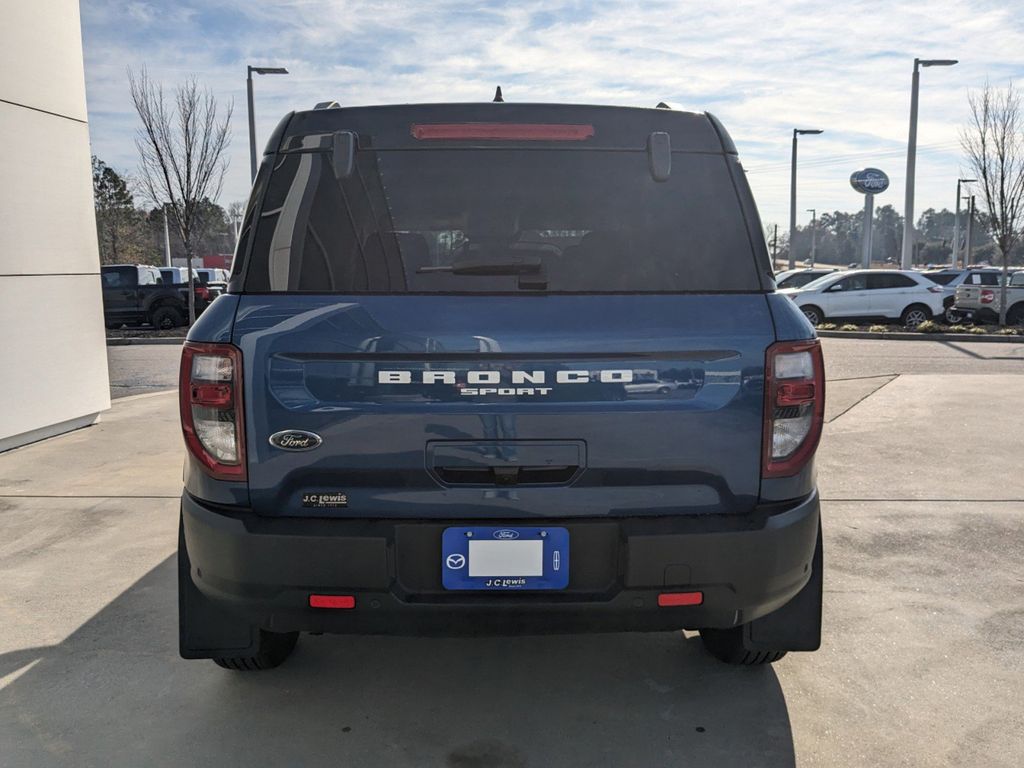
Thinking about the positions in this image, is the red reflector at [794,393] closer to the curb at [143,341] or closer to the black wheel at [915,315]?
the curb at [143,341]

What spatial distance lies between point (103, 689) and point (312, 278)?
5.71 feet

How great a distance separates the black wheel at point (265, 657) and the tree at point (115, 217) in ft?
147

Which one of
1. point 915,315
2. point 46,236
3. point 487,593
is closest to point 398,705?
point 487,593

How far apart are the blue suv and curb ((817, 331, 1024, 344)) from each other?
17.6 meters

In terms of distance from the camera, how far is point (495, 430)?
7.43ft

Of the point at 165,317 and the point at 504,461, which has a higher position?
the point at 504,461

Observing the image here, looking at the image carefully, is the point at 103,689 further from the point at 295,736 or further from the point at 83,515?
the point at 83,515

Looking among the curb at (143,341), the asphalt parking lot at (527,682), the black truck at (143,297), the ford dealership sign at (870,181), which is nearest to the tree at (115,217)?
the black truck at (143,297)

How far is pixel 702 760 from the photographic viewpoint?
2580 mm

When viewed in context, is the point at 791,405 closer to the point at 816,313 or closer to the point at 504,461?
the point at 504,461

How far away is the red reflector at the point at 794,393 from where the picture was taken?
7.66 feet

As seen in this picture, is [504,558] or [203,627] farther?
[203,627]

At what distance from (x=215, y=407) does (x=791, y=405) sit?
5.12 ft

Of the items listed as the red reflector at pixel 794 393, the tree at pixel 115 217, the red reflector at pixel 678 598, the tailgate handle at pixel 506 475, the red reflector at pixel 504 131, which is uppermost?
the tree at pixel 115 217
